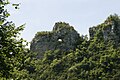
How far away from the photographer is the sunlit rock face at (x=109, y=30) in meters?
130

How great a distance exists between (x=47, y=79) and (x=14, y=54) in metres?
94.6

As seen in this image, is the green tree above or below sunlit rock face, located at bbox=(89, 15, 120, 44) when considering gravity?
below

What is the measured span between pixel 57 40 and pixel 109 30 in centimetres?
1906

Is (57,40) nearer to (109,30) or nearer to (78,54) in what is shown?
(78,54)

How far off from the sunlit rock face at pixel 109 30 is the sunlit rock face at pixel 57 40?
654cm

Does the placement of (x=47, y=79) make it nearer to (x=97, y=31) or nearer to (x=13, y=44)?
(x=97, y=31)

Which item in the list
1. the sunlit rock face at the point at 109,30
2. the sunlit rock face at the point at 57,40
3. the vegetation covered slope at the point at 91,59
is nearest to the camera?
the vegetation covered slope at the point at 91,59

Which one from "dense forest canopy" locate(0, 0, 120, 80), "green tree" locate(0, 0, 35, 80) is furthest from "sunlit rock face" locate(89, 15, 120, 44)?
"green tree" locate(0, 0, 35, 80)

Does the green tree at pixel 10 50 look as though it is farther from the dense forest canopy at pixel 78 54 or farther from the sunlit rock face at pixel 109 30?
the sunlit rock face at pixel 109 30

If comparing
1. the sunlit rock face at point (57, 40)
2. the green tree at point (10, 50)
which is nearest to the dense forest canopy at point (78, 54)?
the sunlit rock face at point (57, 40)

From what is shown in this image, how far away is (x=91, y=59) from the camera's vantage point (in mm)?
124000

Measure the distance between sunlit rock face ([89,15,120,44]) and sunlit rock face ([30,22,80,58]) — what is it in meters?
6.54

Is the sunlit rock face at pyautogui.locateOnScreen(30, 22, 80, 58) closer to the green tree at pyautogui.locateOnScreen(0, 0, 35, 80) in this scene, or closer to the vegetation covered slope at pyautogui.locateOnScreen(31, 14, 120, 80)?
the vegetation covered slope at pyautogui.locateOnScreen(31, 14, 120, 80)

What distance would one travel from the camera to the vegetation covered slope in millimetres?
112750
